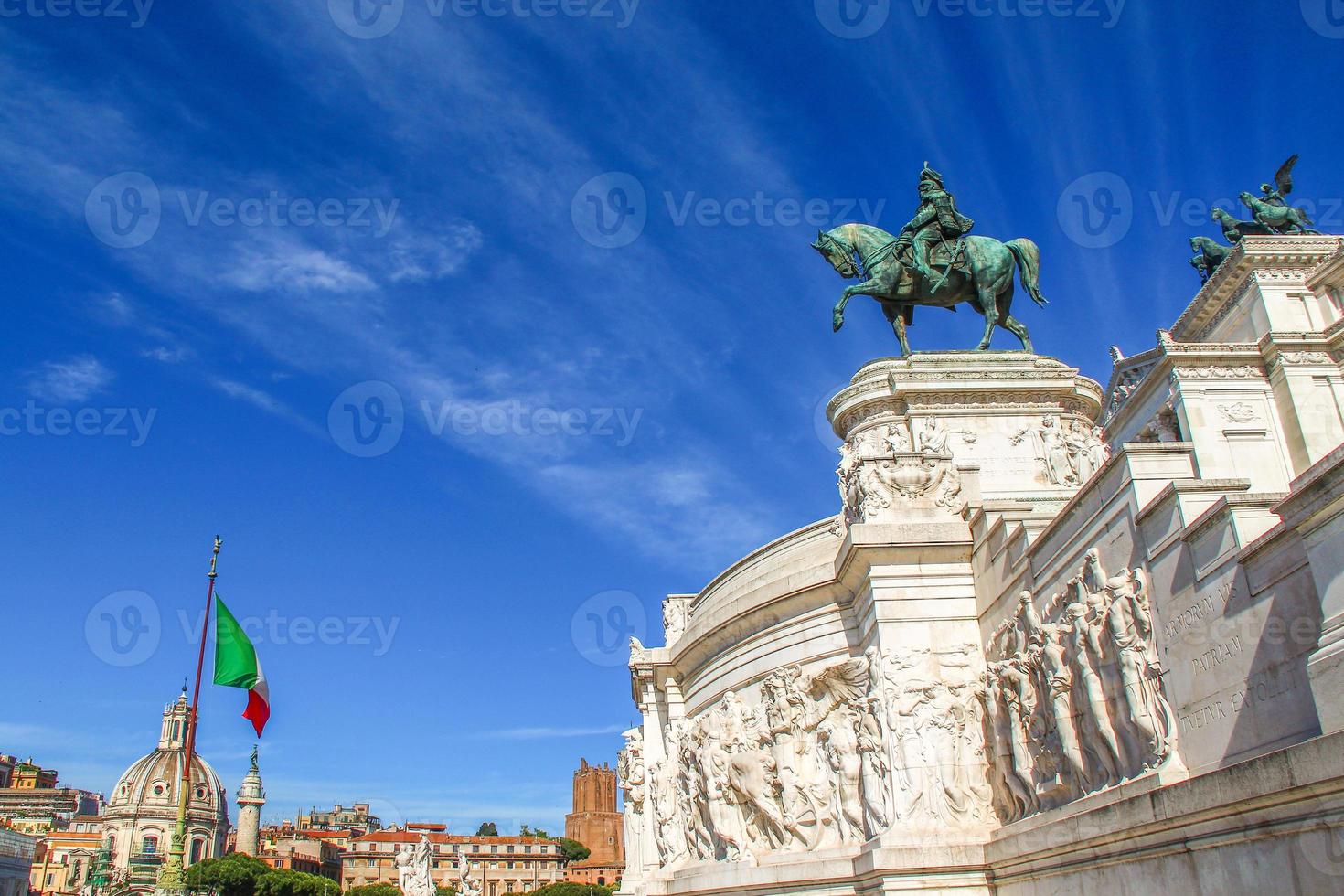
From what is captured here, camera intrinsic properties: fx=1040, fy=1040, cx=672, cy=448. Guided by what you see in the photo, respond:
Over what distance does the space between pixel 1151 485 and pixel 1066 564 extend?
1.48m

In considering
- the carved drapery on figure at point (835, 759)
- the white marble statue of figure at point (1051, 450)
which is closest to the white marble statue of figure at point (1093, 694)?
the carved drapery on figure at point (835, 759)

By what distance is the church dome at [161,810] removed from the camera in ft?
374

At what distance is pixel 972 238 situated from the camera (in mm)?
23781

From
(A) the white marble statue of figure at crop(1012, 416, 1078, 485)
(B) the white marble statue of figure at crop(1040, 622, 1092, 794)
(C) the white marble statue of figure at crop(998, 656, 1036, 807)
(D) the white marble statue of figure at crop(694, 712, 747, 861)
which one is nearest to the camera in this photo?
(B) the white marble statue of figure at crop(1040, 622, 1092, 794)

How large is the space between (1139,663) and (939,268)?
1505 centimetres

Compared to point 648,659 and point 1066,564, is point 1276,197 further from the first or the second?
point 1066,564

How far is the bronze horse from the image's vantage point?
913 inches

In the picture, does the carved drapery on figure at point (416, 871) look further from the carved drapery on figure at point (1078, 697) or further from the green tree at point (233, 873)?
the green tree at point (233, 873)

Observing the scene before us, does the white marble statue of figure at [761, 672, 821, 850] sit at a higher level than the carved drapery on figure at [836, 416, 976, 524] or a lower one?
lower

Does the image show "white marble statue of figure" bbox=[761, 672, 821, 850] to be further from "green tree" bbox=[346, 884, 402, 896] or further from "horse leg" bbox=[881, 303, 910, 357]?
"green tree" bbox=[346, 884, 402, 896]

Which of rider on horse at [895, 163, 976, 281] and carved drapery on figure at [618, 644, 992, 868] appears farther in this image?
rider on horse at [895, 163, 976, 281]

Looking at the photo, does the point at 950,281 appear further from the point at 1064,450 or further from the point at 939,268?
the point at 1064,450

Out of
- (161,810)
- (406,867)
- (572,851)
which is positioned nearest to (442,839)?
(572,851)

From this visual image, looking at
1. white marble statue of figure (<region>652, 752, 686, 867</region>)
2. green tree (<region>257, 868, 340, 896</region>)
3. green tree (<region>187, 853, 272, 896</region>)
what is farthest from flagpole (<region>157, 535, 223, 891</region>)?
green tree (<region>257, 868, 340, 896</region>)
